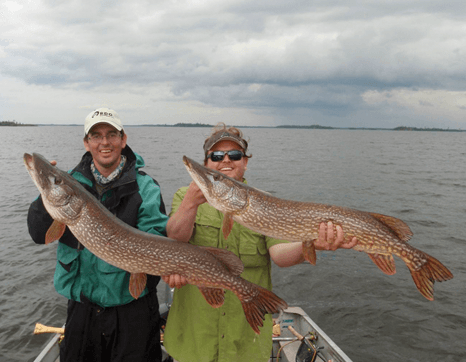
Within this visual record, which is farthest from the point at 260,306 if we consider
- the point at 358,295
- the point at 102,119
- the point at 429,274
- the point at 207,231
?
the point at 358,295

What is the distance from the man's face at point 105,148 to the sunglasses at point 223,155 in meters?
0.78

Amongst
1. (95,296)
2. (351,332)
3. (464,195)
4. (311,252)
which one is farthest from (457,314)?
(464,195)

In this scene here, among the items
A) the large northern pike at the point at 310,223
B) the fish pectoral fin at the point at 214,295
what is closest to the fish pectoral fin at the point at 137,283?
the fish pectoral fin at the point at 214,295

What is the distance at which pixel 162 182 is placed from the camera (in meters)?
17.9

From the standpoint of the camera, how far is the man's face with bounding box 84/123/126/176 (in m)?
2.66

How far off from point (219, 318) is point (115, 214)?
117 centimetres

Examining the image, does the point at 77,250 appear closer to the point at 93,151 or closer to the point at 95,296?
the point at 95,296

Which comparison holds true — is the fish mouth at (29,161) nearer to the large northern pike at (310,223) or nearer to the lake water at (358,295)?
the large northern pike at (310,223)

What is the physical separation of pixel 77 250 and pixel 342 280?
267 inches

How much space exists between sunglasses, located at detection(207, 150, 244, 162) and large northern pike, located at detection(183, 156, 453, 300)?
0.26m

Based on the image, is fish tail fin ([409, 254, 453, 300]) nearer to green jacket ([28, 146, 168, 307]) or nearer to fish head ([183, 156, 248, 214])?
fish head ([183, 156, 248, 214])

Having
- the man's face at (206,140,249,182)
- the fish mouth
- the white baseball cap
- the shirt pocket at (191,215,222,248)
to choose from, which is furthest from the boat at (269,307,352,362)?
the fish mouth

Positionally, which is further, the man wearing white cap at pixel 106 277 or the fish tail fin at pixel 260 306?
the man wearing white cap at pixel 106 277

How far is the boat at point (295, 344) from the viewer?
11.6ft
